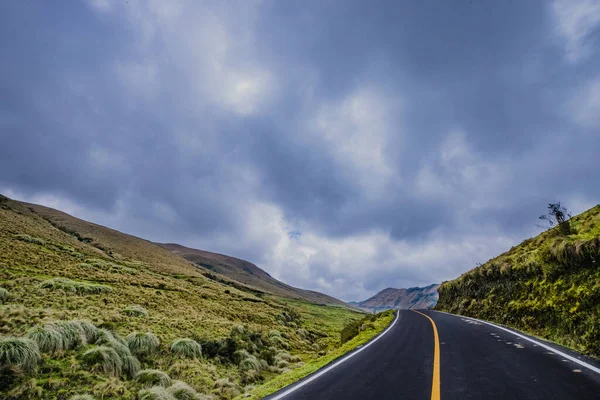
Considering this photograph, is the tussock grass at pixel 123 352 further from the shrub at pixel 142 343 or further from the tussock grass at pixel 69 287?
the tussock grass at pixel 69 287

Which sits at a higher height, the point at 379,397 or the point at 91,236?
the point at 91,236

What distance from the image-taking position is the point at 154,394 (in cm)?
964

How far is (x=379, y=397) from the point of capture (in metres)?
5.28

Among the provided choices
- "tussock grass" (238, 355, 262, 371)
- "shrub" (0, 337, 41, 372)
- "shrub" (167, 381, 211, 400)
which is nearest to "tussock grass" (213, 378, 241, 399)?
"shrub" (167, 381, 211, 400)

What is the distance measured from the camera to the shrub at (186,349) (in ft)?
47.6

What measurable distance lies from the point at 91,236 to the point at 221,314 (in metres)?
54.3

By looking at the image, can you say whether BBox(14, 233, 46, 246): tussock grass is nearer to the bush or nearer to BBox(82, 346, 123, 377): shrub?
BBox(82, 346, 123, 377): shrub

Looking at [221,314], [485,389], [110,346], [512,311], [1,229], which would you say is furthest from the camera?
[1,229]

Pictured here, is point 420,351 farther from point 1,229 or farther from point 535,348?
point 1,229

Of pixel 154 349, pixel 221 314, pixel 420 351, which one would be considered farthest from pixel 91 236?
pixel 420 351

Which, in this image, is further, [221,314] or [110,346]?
[221,314]

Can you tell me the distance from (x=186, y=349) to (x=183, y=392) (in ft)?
15.0

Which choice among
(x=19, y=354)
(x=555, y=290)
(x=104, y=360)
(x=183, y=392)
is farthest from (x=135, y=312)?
(x=555, y=290)

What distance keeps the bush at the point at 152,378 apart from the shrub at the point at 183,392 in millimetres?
529
